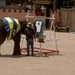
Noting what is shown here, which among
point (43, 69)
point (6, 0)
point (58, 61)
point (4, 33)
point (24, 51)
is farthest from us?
point (6, 0)

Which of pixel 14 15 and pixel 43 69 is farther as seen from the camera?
pixel 14 15

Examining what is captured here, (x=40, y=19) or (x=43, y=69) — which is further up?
(x=40, y=19)

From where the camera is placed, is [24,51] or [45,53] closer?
[45,53]

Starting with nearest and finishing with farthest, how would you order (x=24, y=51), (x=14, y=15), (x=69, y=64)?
(x=69, y=64) < (x=24, y=51) < (x=14, y=15)

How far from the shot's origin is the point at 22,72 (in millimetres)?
8336

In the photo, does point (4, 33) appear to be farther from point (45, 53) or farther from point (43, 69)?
point (43, 69)

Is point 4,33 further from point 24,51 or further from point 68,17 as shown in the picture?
point 68,17

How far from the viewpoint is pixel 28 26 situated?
39.0 feet

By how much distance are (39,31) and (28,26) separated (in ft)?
2.63

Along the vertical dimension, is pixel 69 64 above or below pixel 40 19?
below

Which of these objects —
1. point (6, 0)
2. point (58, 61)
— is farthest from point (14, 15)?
point (58, 61)

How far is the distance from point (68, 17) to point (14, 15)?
5.05 meters

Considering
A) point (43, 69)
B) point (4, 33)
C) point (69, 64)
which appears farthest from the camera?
point (4, 33)

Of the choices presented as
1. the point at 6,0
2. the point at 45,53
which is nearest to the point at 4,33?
the point at 45,53
